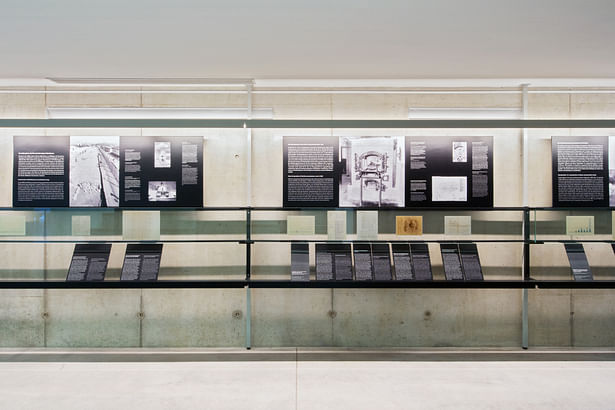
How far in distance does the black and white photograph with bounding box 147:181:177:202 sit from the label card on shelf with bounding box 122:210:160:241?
0.68ft

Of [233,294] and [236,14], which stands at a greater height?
[236,14]

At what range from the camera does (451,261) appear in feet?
12.2

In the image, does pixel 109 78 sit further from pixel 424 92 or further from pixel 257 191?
pixel 424 92

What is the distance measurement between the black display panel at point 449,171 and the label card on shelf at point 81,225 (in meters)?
2.93

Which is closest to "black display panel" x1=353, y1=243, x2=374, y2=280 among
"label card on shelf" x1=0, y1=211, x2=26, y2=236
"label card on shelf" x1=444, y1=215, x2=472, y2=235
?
"label card on shelf" x1=444, y1=215, x2=472, y2=235

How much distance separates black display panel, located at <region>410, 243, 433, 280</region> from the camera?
11.9 ft

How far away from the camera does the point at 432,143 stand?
3.83 meters

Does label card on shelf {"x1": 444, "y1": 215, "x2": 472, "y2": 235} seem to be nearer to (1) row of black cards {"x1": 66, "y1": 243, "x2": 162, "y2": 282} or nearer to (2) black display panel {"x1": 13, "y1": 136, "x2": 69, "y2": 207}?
(1) row of black cards {"x1": 66, "y1": 243, "x2": 162, "y2": 282}

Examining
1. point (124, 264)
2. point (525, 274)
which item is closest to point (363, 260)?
point (525, 274)

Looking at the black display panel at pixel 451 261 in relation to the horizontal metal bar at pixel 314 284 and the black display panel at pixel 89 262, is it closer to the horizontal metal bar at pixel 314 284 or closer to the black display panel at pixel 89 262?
the horizontal metal bar at pixel 314 284

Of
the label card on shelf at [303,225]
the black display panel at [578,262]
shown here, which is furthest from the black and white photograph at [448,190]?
the label card on shelf at [303,225]

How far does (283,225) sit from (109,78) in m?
2.06

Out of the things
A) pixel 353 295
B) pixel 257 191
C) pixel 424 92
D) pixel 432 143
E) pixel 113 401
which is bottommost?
pixel 113 401

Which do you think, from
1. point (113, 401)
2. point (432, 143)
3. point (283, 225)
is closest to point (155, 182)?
point (283, 225)
